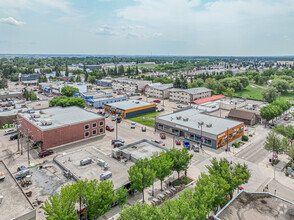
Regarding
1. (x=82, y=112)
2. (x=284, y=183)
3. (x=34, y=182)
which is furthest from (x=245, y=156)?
(x=82, y=112)

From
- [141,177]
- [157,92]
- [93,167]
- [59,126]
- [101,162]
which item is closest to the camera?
[141,177]

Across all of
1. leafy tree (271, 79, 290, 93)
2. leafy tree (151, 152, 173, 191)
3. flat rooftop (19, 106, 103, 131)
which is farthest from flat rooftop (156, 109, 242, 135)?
leafy tree (271, 79, 290, 93)

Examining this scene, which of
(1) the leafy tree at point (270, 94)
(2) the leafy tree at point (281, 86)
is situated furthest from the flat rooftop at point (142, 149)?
(2) the leafy tree at point (281, 86)

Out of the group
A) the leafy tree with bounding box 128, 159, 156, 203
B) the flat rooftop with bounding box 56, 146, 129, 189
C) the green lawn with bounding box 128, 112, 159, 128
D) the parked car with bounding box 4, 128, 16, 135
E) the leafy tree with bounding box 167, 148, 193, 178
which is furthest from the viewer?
the green lawn with bounding box 128, 112, 159, 128

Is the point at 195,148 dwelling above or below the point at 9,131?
above

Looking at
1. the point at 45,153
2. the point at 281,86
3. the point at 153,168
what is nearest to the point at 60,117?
the point at 45,153

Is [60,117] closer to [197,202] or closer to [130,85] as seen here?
[197,202]

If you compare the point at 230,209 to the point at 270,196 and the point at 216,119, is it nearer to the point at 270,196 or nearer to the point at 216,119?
the point at 270,196

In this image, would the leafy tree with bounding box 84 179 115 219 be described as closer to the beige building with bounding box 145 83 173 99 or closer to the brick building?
the brick building
